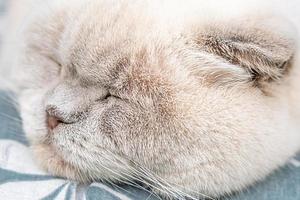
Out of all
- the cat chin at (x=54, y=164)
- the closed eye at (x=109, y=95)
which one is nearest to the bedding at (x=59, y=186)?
the cat chin at (x=54, y=164)

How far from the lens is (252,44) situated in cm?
90

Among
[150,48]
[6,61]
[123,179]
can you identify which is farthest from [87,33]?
[6,61]

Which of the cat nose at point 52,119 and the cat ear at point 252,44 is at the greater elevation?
the cat ear at point 252,44

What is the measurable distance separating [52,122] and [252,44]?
1.40 ft

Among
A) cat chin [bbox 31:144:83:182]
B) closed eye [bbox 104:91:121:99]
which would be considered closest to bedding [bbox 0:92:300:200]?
cat chin [bbox 31:144:83:182]

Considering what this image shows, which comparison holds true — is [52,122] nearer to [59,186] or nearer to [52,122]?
[52,122]

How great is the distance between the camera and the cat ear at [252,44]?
898mm

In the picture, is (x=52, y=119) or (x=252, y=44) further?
(x=52, y=119)

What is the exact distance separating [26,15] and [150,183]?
546 millimetres

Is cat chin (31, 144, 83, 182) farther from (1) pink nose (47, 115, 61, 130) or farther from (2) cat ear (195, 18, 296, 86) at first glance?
(2) cat ear (195, 18, 296, 86)

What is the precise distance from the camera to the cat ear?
2.95 feet

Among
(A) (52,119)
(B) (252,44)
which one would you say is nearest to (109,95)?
(A) (52,119)

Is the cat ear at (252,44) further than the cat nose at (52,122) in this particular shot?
No

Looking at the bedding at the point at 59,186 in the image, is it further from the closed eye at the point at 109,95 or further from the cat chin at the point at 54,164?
the closed eye at the point at 109,95
